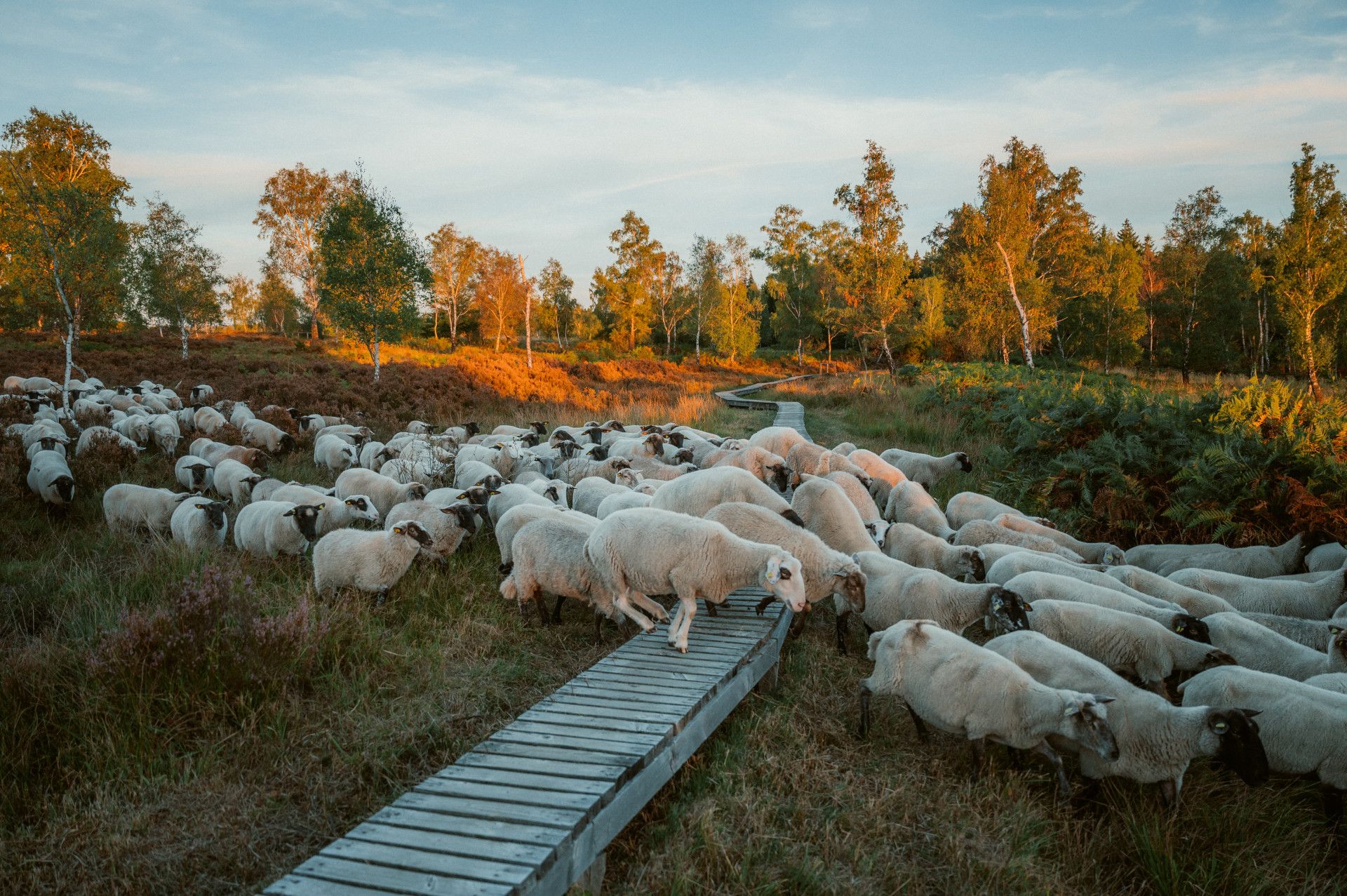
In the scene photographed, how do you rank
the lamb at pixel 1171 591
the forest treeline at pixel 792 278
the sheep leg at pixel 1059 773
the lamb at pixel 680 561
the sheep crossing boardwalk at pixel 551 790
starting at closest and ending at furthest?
the sheep crossing boardwalk at pixel 551 790 → the sheep leg at pixel 1059 773 → the lamb at pixel 680 561 → the lamb at pixel 1171 591 → the forest treeline at pixel 792 278

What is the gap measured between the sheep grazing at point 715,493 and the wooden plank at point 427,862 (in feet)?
15.9

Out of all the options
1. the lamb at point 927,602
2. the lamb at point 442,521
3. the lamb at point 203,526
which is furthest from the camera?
the lamb at point 203,526

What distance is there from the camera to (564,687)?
5566mm

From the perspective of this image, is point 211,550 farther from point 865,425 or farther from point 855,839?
point 865,425

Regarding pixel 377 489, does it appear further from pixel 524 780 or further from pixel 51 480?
pixel 524 780

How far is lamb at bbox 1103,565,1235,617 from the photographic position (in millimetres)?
6691

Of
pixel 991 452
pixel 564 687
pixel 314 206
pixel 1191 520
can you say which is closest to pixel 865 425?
pixel 991 452

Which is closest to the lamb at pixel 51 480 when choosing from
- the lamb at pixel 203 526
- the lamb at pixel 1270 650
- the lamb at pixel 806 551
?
the lamb at pixel 203 526

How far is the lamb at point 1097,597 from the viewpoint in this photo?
18.7 ft

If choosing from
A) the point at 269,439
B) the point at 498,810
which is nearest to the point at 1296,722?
the point at 498,810

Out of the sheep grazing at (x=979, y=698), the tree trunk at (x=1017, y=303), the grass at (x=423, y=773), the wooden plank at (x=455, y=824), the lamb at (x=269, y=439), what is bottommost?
the grass at (x=423, y=773)

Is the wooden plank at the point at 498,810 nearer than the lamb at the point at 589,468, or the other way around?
the wooden plank at the point at 498,810

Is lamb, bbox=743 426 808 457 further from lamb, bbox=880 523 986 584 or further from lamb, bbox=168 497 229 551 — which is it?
lamb, bbox=168 497 229 551

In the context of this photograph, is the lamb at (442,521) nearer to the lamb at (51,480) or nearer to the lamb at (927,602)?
the lamb at (927,602)
